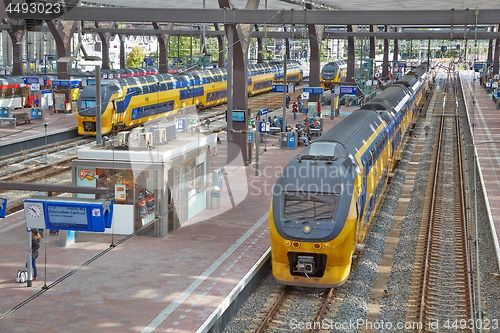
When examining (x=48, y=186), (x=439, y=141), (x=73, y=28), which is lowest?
Result: (x=439, y=141)

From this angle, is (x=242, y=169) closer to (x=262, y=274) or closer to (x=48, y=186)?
(x=262, y=274)

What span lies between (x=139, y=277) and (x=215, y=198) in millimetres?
7682

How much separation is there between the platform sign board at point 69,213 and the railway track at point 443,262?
21.5 feet

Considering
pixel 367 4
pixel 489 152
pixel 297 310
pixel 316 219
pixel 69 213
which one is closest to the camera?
pixel 69 213

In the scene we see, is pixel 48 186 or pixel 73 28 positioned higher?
A: pixel 73 28

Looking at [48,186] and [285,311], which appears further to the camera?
[285,311]

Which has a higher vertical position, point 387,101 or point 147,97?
point 387,101

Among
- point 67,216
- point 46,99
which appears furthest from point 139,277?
point 46,99

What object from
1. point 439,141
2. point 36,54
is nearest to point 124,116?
point 439,141

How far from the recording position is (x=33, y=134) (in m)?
38.6

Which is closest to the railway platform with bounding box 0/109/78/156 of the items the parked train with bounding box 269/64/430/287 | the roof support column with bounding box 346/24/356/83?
the parked train with bounding box 269/64/430/287

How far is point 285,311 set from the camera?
1508 cm

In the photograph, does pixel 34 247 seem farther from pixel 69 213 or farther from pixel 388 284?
pixel 388 284

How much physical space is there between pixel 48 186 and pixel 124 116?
2742 cm
